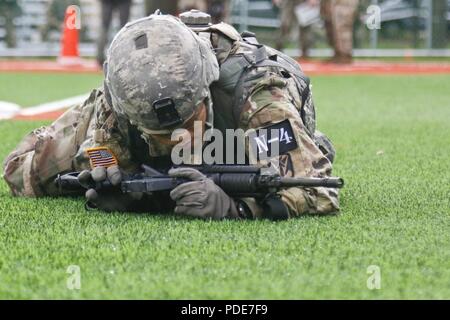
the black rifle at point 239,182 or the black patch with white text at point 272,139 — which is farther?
the black patch with white text at point 272,139

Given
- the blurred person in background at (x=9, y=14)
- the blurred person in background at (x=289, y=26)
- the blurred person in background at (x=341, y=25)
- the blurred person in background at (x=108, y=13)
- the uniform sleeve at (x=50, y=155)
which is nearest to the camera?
the uniform sleeve at (x=50, y=155)

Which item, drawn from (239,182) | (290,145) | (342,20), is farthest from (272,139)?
(342,20)

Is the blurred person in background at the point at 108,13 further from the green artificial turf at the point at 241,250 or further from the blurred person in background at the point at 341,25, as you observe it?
the green artificial turf at the point at 241,250

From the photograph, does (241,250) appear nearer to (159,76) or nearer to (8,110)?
(159,76)

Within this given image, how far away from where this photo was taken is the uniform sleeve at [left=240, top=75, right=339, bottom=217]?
4.26 metres

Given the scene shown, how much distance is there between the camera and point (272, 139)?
424cm

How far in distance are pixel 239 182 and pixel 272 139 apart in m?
0.27

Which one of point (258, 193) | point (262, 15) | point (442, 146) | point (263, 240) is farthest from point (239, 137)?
point (262, 15)

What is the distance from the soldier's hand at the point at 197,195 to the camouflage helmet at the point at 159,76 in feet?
0.63

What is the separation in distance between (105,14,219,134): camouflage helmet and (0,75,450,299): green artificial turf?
43cm

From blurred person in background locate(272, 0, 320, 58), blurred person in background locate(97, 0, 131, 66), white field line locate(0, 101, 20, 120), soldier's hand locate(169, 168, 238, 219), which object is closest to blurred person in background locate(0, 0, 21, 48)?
blurred person in background locate(272, 0, 320, 58)

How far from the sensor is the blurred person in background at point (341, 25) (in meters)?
16.2

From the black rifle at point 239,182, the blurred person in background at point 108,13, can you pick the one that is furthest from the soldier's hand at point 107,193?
the blurred person in background at point 108,13

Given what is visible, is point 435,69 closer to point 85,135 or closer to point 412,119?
point 412,119
